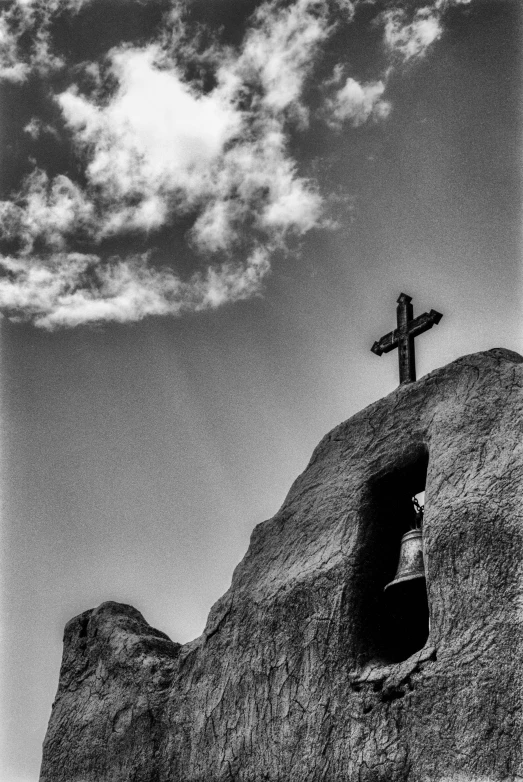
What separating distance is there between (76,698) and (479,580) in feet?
20.3

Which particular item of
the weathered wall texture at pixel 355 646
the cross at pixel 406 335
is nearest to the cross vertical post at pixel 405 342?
the cross at pixel 406 335

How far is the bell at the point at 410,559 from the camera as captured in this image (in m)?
9.91

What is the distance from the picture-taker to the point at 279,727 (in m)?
9.89

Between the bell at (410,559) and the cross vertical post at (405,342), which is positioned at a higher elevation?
the cross vertical post at (405,342)

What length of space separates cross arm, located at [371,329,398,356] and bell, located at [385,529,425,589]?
2813mm

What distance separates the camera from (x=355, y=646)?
979cm

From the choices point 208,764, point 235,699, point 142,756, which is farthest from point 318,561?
point 142,756

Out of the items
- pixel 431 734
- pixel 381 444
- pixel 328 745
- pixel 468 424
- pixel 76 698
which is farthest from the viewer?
pixel 76 698

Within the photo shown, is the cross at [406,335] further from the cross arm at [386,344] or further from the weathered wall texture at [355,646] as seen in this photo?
the weathered wall texture at [355,646]

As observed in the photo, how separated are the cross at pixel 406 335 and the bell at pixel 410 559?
7.16ft

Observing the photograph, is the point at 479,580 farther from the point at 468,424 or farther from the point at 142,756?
the point at 142,756

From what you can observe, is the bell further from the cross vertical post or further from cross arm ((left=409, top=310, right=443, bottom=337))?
cross arm ((left=409, top=310, right=443, bottom=337))

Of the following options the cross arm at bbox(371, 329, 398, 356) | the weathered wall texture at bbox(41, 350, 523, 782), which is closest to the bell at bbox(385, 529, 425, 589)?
the weathered wall texture at bbox(41, 350, 523, 782)

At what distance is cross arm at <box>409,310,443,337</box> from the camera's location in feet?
39.8
